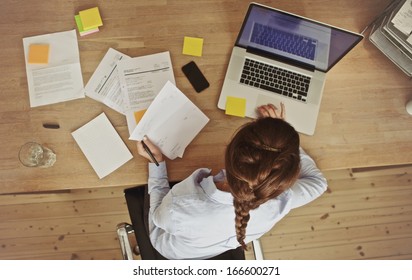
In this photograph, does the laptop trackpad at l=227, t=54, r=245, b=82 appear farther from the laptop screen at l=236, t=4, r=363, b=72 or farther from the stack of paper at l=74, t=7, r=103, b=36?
the stack of paper at l=74, t=7, r=103, b=36

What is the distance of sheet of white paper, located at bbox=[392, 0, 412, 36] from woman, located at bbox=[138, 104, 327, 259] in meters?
0.51

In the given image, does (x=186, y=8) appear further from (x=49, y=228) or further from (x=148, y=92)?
(x=49, y=228)

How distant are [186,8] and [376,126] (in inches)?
34.6

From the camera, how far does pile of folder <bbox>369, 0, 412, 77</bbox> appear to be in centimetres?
118

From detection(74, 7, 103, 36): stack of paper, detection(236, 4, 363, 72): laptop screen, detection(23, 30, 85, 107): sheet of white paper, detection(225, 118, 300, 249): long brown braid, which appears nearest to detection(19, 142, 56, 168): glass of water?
detection(23, 30, 85, 107): sheet of white paper

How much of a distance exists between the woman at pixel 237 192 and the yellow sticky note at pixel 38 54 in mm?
526

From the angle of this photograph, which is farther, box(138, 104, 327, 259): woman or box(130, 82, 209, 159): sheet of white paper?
box(130, 82, 209, 159): sheet of white paper

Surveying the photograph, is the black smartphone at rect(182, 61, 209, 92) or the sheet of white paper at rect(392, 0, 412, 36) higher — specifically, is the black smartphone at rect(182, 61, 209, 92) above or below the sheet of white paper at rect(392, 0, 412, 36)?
below

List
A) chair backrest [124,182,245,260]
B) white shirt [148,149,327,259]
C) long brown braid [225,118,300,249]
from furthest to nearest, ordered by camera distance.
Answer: chair backrest [124,182,245,260] < white shirt [148,149,327,259] < long brown braid [225,118,300,249]

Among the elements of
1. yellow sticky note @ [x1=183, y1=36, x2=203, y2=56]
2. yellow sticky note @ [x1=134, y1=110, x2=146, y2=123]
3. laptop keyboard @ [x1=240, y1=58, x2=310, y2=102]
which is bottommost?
yellow sticky note @ [x1=134, y1=110, x2=146, y2=123]

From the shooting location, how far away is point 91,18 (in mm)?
1298
